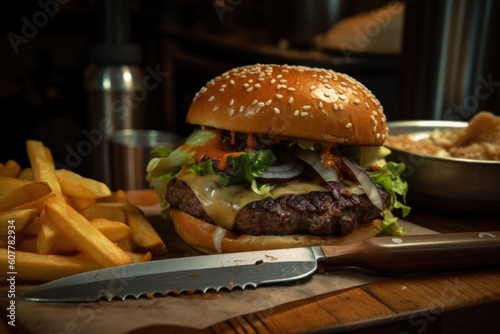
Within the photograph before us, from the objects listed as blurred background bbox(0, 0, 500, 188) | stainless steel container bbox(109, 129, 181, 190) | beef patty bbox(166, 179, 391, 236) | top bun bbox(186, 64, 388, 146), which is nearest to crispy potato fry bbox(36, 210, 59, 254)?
beef patty bbox(166, 179, 391, 236)

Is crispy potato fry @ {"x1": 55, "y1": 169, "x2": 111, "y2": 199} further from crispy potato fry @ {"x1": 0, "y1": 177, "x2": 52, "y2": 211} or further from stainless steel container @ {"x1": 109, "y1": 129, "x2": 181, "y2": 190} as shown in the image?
stainless steel container @ {"x1": 109, "y1": 129, "x2": 181, "y2": 190}

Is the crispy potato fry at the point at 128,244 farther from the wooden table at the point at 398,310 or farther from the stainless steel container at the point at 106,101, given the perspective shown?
the stainless steel container at the point at 106,101

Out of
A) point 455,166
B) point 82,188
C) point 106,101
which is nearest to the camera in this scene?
point 82,188

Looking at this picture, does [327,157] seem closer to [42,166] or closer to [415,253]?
[415,253]

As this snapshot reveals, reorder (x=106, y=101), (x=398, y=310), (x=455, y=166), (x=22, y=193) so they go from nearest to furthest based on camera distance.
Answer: (x=398, y=310), (x=22, y=193), (x=455, y=166), (x=106, y=101)

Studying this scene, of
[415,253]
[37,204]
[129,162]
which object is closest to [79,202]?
[37,204]

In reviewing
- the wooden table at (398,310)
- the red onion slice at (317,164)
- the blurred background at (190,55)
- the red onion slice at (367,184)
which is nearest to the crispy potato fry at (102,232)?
the wooden table at (398,310)
